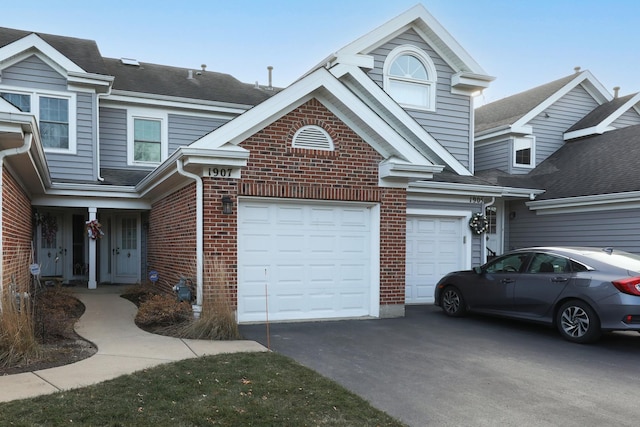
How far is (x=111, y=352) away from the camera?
621 cm

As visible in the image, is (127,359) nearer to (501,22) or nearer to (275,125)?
(275,125)

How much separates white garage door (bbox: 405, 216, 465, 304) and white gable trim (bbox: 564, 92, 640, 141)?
652 centimetres

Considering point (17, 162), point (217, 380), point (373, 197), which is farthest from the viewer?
point (373, 197)

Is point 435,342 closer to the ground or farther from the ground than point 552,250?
closer to the ground

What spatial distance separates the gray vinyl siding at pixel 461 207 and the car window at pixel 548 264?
344cm

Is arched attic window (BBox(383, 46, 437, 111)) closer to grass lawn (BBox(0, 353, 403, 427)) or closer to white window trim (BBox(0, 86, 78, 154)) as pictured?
white window trim (BBox(0, 86, 78, 154))

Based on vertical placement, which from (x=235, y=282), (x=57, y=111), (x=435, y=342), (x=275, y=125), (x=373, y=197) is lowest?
(x=435, y=342)

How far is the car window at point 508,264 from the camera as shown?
8733 millimetres

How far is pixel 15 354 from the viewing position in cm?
548

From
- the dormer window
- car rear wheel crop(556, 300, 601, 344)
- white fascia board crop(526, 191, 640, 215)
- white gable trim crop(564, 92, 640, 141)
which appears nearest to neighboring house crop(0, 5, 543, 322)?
white fascia board crop(526, 191, 640, 215)

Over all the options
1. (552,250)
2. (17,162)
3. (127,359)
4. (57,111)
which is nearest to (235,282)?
(127,359)

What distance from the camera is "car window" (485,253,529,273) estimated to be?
8733 millimetres

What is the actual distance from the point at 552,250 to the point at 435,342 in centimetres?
268

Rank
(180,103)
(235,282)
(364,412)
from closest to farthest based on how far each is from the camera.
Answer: (364,412) → (235,282) → (180,103)
